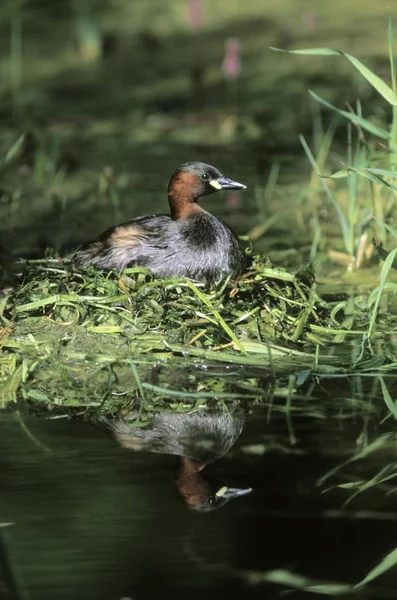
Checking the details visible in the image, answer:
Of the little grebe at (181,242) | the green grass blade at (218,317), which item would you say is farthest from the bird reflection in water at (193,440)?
the little grebe at (181,242)

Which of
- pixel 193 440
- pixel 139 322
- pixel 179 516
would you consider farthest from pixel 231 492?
pixel 139 322

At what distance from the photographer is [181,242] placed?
7.68m

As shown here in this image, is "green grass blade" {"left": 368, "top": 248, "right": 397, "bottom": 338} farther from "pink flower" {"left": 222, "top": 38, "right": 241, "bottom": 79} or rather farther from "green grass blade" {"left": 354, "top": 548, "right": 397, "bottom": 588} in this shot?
"pink flower" {"left": 222, "top": 38, "right": 241, "bottom": 79}

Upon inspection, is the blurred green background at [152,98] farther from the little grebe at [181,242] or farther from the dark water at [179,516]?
the dark water at [179,516]

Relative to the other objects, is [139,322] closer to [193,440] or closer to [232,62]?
[193,440]

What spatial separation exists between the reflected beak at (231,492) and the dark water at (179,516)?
3 centimetres

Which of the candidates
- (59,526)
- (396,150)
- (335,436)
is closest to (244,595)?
(59,526)

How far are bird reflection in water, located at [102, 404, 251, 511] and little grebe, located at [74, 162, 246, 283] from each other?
66.8 inches

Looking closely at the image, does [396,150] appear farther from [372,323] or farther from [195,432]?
[195,432]

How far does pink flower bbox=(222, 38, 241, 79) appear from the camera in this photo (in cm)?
1363

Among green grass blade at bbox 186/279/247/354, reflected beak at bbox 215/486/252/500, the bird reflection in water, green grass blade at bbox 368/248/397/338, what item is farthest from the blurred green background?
reflected beak at bbox 215/486/252/500

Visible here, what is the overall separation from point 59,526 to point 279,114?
8.50m

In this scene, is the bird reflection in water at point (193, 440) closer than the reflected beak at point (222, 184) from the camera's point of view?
Yes

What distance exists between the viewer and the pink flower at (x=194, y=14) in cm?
1596
